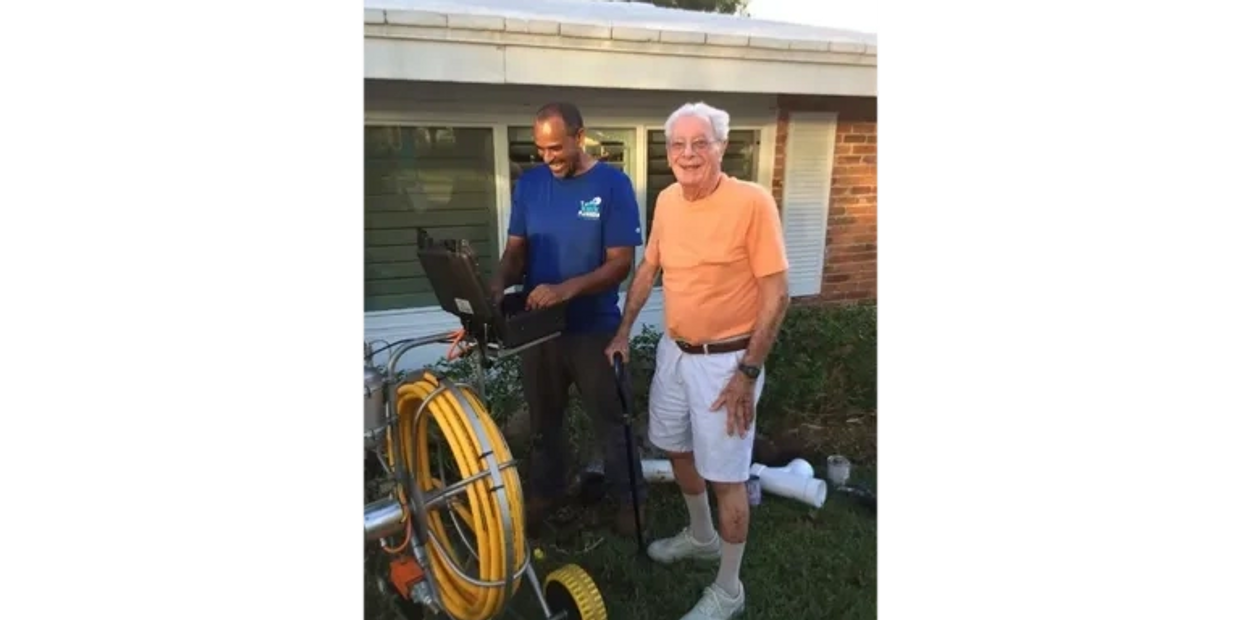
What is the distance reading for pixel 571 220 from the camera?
75.8 inches

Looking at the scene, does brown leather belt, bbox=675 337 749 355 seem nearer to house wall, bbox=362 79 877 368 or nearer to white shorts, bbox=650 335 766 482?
white shorts, bbox=650 335 766 482

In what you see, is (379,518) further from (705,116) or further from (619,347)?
(705,116)

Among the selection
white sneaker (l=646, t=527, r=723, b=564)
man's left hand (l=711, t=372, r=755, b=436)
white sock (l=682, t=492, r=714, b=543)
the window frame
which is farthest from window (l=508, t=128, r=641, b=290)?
white sneaker (l=646, t=527, r=723, b=564)

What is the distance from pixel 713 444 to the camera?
6.36ft

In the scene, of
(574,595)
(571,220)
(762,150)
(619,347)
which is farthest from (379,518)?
(762,150)

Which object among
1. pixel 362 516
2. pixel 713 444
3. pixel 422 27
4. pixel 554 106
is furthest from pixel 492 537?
pixel 422 27

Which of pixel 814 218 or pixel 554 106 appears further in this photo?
pixel 814 218

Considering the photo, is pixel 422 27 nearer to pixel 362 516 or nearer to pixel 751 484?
pixel 362 516

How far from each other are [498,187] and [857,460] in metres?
1.34

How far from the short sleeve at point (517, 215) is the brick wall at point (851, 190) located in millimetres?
683

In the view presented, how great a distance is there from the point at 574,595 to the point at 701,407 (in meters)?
0.57

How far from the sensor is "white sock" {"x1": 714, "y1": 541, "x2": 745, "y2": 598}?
2.04m

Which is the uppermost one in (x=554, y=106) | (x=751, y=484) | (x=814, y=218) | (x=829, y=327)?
(x=554, y=106)

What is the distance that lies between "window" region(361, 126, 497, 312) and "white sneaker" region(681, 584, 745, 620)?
1.08 meters
